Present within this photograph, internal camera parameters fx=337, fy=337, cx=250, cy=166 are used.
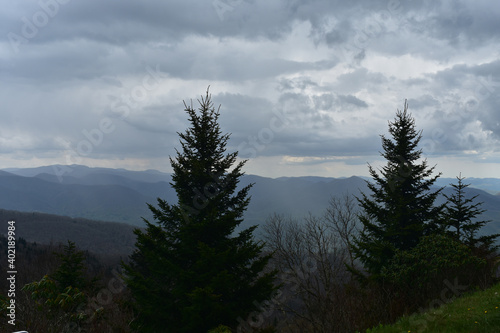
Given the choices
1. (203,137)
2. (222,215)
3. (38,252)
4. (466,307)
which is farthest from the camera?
(38,252)

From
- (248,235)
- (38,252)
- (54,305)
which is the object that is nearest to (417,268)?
(248,235)

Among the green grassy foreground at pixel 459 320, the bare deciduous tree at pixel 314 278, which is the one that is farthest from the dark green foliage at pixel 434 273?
the green grassy foreground at pixel 459 320

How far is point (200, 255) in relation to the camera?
15.3 metres

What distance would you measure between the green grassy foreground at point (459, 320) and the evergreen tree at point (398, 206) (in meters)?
Answer: 9.36

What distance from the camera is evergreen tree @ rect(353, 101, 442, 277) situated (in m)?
20.6

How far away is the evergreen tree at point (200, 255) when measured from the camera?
555 inches

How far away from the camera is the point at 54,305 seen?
14.6 metres

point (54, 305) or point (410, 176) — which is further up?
point (410, 176)

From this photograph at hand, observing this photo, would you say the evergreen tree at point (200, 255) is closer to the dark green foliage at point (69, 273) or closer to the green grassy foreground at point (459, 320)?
the green grassy foreground at point (459, 320)

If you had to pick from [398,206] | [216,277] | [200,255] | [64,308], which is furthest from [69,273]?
[398,206]

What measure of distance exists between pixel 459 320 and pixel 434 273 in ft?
25.5

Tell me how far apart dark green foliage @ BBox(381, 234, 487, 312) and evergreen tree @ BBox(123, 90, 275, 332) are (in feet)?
22.4

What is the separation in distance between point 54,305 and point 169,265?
5221 millimetres

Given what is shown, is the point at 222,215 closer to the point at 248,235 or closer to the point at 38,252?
the point at 248,235
